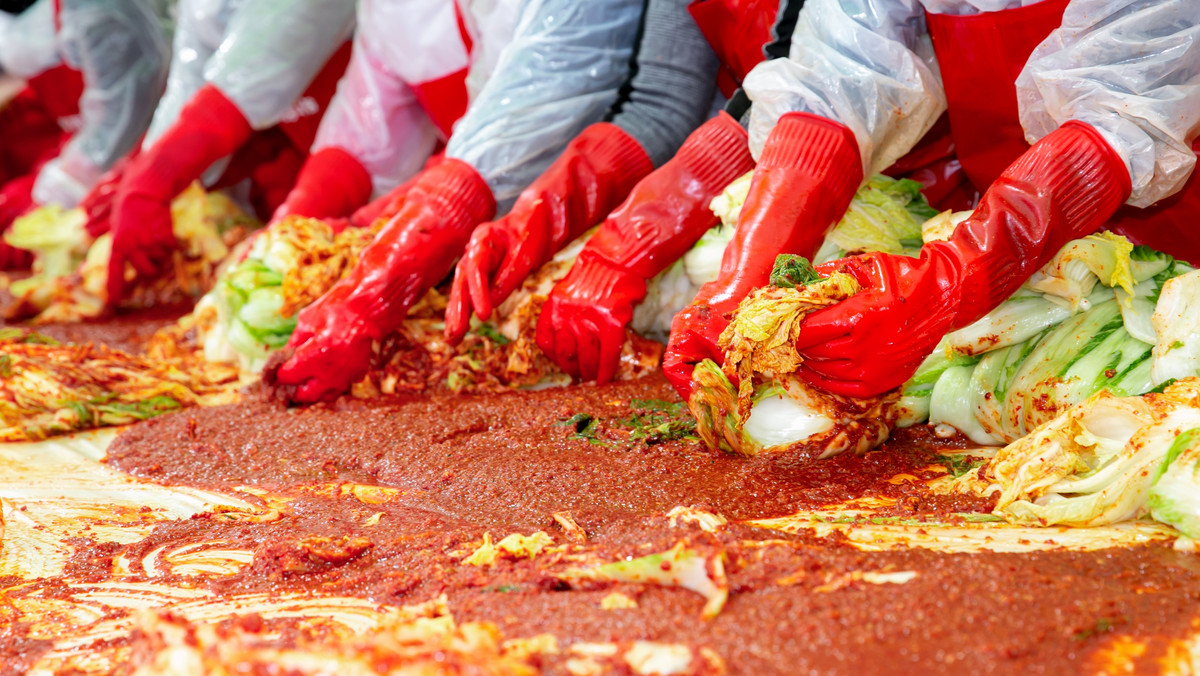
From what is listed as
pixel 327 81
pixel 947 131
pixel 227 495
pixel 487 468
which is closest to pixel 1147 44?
pixel 947 131

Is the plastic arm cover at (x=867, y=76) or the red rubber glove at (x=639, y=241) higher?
the plastic arm cover at (x=867, y=76)

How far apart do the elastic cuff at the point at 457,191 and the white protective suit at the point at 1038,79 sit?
103cm

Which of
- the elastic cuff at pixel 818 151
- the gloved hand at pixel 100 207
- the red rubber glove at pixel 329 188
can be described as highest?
the elastic cuff at pixel 818 151

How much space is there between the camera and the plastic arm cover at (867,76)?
252 cm

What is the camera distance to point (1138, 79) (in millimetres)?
2166

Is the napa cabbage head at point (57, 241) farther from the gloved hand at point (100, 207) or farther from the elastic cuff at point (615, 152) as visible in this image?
the elastic cuff at point (615, 152)

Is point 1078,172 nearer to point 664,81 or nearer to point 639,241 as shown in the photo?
point 639,241

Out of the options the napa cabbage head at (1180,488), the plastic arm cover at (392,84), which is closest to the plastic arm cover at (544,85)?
the plastic arm cover at (392,84)

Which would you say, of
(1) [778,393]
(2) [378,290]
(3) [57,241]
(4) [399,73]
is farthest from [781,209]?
(3) [57,241]

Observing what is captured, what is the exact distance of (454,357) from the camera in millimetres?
3266

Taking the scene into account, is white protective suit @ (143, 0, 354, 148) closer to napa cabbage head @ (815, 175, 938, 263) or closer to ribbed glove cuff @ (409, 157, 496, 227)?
ribbed glove cuff @ (409, 157, 496, 227)

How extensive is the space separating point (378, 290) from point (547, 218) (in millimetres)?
603

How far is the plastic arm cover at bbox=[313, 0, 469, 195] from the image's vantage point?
4.23 m

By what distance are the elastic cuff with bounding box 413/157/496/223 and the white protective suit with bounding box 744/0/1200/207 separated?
1.03 metres
